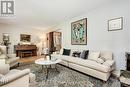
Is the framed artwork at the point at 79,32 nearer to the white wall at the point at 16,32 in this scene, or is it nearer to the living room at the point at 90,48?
the living room at the point at 90,48

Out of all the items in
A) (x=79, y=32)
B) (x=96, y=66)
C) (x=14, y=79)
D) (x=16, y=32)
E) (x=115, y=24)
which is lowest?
(x=96, y=66)

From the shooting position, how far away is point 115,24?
3.20 m

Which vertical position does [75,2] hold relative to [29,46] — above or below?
above

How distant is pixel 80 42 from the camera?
15.3 feet

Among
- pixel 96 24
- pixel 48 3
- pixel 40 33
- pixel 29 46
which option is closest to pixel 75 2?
pixel 48 3

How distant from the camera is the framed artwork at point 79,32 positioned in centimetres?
443

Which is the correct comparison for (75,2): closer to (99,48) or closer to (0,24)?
(99,48)

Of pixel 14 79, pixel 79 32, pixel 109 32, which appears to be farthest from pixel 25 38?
pixel 14 79

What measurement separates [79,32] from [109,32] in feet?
5.13

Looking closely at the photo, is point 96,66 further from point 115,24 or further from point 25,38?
point 25,38

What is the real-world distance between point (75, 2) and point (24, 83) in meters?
2.78

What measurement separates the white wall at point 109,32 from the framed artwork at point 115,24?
0.09 metres

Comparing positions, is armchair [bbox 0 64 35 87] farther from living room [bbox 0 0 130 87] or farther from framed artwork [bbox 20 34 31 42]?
framed artwork [bbox 20 34 31 42]

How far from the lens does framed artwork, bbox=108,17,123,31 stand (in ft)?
10.1
